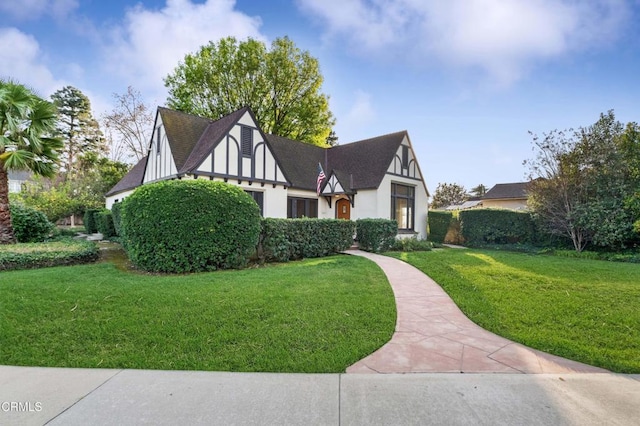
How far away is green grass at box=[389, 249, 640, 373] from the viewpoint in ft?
12.0

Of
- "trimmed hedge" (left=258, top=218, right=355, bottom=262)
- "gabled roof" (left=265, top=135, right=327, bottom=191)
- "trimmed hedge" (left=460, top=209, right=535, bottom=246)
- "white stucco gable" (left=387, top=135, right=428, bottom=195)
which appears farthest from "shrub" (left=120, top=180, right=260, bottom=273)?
"trimmed hedge" (left=460, top=209, right=535, bottom=246)

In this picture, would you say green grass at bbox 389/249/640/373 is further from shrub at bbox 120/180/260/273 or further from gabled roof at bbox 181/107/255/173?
gabled roof at bbox 181/107/255/173

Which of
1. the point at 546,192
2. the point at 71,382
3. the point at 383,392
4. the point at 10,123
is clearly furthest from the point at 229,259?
the point at 546,192

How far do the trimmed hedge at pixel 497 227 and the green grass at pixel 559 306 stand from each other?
7.29 metres

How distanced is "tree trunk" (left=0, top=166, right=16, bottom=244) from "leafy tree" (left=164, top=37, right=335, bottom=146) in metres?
16.7

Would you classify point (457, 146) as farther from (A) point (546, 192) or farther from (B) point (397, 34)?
(B) point (397, 34)

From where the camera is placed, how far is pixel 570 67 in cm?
959

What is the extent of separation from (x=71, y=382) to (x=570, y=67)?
43.5 ft

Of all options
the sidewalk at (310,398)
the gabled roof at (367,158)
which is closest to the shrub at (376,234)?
the gabled roof at (367,158)

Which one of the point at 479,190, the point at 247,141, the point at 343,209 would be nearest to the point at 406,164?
the point at 343,209

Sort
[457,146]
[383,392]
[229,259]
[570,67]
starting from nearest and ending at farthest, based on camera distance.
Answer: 1. [383,392]
2. [229,259]
3. [570,67]
4. [457,146]

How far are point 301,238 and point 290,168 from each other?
316 inches

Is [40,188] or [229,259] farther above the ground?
[40,188]

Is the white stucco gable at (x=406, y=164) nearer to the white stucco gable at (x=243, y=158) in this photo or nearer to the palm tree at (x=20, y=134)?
the white stucco gable at (x=243, y=158)
